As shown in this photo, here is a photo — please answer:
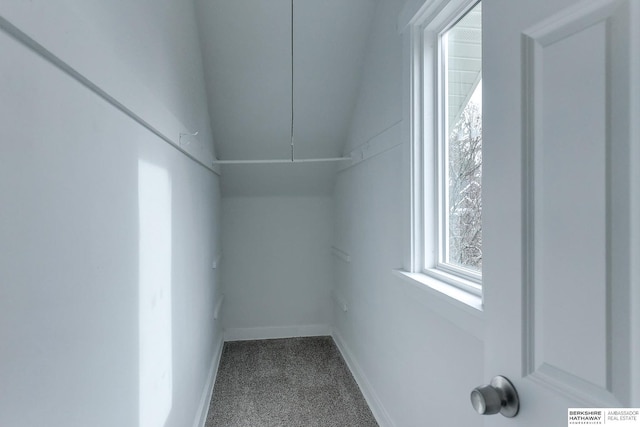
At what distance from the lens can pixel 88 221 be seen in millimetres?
712

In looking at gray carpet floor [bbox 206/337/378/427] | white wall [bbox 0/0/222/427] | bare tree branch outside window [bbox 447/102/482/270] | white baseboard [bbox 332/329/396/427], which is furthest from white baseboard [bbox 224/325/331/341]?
bare tree branch outside window [bbox 447/102/482/270]

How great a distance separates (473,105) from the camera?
1256mm

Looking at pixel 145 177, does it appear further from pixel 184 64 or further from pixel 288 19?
A: pixel 288 19

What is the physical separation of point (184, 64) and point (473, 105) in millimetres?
1300

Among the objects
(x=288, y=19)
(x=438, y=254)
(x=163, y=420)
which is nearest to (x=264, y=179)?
(x=288, y=19)

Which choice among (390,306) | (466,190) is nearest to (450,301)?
(466,190)

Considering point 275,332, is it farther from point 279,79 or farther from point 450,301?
point 450,301

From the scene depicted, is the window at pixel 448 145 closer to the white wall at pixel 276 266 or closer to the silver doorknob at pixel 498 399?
the silver doorknob at pixel 498 399

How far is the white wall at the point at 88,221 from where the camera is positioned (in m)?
0.50

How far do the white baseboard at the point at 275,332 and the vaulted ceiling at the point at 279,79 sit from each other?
132cm

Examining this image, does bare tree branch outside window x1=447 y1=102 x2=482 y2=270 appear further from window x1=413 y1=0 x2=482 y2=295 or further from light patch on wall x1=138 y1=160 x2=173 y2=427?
light patch on wall x1=138 y1=160 x2=173 y2=427

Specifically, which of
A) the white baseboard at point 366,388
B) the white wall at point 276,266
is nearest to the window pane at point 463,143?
the white baseboard at point 366,388

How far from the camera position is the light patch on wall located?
3.44 feet

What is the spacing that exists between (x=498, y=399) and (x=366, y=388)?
1813 millimetres
